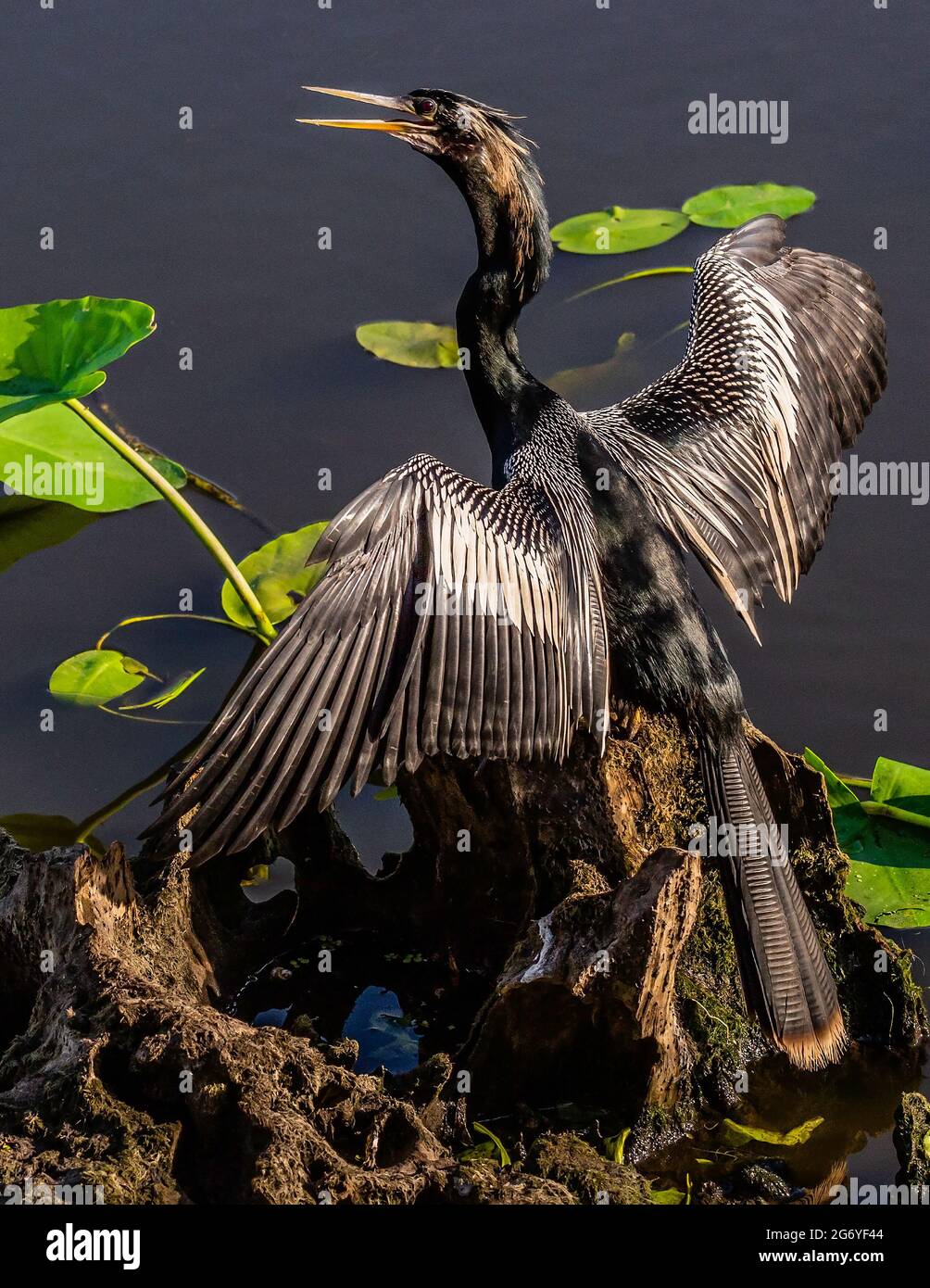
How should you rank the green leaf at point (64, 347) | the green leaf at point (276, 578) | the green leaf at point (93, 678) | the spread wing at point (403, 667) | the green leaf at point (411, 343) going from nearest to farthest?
the spread wing at point (403, 667), the green leaf at point (64, 347), the green leaf at point (93, 678), the green leaf at point (276, 578), the green leaf at point (411, 343)

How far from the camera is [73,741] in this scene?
5.47 meters

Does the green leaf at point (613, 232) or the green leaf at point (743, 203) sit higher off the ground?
the green leaf at point (743, 203)

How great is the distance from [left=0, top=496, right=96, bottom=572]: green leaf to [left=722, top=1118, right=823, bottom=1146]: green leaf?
12.3ft

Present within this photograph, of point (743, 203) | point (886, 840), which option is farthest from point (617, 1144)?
point (743, 203)

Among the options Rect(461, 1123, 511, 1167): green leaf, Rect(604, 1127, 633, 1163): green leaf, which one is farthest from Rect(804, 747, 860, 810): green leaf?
Rect(461, 1123, 511, 1167): green leaf

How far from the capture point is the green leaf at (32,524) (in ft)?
20.5

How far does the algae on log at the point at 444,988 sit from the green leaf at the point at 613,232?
393 cm

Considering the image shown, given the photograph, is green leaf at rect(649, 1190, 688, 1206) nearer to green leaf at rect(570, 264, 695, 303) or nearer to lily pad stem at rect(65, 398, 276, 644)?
lily pad stem at rect(65, 398, 276, 644)

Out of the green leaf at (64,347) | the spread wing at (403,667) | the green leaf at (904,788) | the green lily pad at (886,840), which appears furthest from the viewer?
the green leaf at (64,347)

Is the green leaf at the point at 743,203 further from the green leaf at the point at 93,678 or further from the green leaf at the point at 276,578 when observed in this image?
the green leaf at the point at 93,678

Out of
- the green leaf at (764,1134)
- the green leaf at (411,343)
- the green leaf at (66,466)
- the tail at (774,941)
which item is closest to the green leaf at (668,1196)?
the green leaf at (764,1134)

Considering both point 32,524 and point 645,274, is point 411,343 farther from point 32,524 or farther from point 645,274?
point 32,524

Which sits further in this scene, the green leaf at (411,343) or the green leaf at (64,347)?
the green leaf at (411,343)

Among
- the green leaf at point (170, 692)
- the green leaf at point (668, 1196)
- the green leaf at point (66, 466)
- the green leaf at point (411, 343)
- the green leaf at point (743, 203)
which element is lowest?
the green leaf at point (668, 1196)
